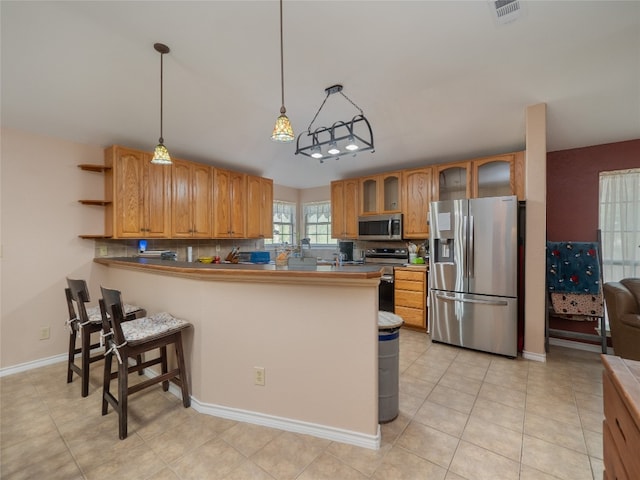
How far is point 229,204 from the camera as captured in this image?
4383mm

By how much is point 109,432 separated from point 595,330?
4961 mm

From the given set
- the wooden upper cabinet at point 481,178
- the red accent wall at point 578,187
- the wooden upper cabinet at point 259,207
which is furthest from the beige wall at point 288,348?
the red accent wall at point 578,187

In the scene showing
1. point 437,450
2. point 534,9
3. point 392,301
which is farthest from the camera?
point 392,301

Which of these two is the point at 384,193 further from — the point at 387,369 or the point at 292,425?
the point at 292,425

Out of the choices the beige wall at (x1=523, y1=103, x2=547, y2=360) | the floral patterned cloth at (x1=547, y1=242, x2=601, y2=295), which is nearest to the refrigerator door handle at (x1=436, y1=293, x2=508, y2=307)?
the beige wall at (x1=523, y1=103, x2=547, y2=360)

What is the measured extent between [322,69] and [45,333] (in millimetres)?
3822

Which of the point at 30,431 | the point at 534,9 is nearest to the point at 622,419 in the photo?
the point at 534,9

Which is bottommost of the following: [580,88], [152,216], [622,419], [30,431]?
[30,431]

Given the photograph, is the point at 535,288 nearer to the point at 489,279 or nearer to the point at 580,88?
the point at 489,279

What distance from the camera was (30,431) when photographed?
1914mm

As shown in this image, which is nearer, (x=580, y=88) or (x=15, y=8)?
(x=15, y=8)

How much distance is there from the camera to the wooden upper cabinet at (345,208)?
494cm

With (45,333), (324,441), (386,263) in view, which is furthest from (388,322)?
(45,333)

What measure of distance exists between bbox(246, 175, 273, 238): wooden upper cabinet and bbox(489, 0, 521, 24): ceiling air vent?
145 inches
